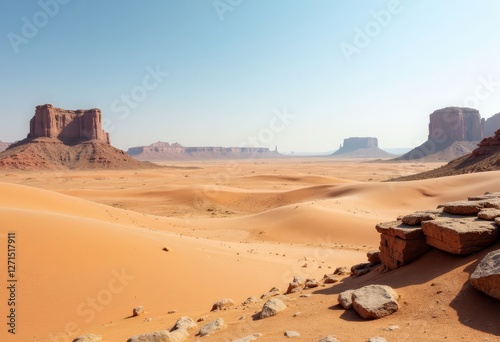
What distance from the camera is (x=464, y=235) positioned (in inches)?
212

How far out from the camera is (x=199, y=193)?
3319cm

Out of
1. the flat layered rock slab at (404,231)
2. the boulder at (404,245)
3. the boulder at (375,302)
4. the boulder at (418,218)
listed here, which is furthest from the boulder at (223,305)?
the boulder at (418,218)

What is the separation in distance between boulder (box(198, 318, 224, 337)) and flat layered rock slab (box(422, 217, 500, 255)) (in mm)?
4051

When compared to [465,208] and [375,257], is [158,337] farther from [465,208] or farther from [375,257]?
[465,208]

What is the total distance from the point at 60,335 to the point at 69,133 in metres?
116

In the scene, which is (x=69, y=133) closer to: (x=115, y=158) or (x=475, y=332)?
(x=115, y=158)

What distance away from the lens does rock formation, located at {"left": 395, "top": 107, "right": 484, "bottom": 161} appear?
395ft

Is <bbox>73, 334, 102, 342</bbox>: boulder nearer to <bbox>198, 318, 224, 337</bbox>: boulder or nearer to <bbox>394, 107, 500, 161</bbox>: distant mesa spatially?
<bbox>198, 318, 224, 337</bbox>: boulder

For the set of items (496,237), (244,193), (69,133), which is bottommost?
(244,193)

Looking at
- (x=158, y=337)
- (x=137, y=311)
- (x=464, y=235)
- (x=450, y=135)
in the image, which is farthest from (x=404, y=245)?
(x=450, y=135)

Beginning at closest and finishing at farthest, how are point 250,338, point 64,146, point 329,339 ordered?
point 329,339, point 250,338, point 64,146

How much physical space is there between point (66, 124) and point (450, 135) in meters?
142

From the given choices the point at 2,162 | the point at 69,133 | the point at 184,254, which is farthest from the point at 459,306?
the point at 69,133

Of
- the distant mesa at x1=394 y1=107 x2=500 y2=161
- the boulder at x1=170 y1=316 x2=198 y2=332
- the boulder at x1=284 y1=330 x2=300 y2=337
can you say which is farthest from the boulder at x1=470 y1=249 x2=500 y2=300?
the distant mesa at x1=394 y1=107 x2=500 y2=161
